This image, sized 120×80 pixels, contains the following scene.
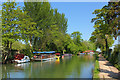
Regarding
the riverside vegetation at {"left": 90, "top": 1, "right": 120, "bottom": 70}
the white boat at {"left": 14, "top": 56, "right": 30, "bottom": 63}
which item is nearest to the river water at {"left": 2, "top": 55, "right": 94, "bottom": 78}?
the riverside vegetation at {"left": 90, "top": 1, "right": 120, "bottom": 70}

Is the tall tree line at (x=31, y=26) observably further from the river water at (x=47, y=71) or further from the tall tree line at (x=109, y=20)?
the tall tree line at (x=109, y=20)

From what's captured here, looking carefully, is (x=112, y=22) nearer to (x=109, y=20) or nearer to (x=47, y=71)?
(x=109, y=20)

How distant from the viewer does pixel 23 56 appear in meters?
33.1

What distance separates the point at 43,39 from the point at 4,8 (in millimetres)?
18940

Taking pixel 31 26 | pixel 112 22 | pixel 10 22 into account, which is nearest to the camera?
pixel 112 22

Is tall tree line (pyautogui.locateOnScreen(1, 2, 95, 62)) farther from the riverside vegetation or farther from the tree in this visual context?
the riverside vegetation

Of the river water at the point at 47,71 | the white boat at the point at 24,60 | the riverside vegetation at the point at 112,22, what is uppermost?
the riverside vegetation at the point at 112,22

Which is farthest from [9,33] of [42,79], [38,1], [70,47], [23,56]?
[70,47]

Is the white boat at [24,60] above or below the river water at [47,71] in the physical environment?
above

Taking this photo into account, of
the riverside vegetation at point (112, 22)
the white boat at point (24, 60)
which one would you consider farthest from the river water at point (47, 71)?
the white boat at point (24, 60)

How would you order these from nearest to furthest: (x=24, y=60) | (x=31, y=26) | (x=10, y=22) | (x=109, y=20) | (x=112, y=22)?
(x=112, y=22) < (x=109, y=20) < (x=10, y=22) < (x=24, y=60) < (x=31, y=26)

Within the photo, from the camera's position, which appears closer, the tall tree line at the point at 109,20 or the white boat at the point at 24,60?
the tall tree line at the point at 109,20

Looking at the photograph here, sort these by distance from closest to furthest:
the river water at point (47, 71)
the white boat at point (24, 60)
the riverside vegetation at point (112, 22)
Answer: the riverside vegetation at point (112, 22) < the river water at point (47, 71) < the white boat at point (24, 60)

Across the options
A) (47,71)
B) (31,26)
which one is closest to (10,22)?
(31,26)
